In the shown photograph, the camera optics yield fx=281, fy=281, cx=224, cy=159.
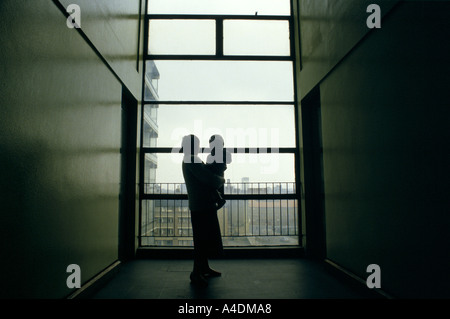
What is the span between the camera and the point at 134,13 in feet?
11.1

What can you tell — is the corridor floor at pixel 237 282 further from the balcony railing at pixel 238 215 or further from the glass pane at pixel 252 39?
the glass pane at pixel 252 39

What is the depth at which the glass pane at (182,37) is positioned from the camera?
3754mm

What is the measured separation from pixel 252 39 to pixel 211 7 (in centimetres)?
71

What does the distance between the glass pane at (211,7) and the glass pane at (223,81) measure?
27.6 inches

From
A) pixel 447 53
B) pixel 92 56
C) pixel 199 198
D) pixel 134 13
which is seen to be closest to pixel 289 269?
pixel 199 198

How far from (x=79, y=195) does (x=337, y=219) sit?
2.20m

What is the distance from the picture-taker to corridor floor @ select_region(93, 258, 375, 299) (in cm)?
220

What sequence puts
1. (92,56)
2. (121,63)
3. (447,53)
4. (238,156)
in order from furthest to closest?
(238,156)
(121,63)
(92,56)
(447,53)

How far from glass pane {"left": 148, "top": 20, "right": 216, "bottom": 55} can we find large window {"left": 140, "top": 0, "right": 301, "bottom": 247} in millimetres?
13

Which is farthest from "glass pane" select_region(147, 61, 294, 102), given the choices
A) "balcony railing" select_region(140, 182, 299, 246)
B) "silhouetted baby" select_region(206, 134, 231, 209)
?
"silhouetted baby" select_region(206, 134, 231, 209)

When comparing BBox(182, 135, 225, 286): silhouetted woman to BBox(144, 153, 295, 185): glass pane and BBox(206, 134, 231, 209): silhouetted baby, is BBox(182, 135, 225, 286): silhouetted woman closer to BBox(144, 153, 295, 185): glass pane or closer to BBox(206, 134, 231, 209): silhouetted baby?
BBox(206, 134, 231, 209): silhouetted baby

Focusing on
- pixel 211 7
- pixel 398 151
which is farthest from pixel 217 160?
pixel 211 7
